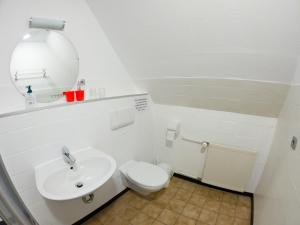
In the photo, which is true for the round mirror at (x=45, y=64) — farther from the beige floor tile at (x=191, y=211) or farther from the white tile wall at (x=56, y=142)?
the beige floor tile at (x=191, y=211)

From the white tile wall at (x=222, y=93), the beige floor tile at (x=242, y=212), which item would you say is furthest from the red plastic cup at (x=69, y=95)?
the beige floor tile at (x=242, y=212)

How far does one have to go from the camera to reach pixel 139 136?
2.07 meters

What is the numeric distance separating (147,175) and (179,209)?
0.54 metres

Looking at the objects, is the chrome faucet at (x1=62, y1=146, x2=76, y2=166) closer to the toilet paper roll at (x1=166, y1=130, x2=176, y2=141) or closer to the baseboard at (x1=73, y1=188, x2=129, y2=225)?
the baseboard at (x1=73, y1=188, x2=129, y2=225)

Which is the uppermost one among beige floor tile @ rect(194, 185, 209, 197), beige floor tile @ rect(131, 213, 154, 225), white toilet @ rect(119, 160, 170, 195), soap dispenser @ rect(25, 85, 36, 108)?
soap dispenser @ rect(25, 85, 36, 108)

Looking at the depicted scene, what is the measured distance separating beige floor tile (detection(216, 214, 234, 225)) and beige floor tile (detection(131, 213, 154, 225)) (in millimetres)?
693

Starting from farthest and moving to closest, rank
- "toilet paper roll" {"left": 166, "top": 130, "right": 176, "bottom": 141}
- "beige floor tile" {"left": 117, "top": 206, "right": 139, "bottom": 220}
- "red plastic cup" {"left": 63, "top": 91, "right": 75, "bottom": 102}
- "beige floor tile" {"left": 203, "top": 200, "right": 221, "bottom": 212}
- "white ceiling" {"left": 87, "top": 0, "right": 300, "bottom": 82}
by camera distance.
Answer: "toilet paper roll" {"left": 166, "top": 130, "right": 176, "bottom": 141} → "beige floor tile" {"left": 203, "top": 200, "right": 221, "bottom": 212} → "beige floor tile" {"left": 117, "top": 206, "right": 139, "bottom": 220} → "red plastic cup" {"left": 63, "top": 91, "right": 75, "bottom": 102} → "white ceiling" {"left": 87, "top": 0, "right": 300, "bottom": 82}

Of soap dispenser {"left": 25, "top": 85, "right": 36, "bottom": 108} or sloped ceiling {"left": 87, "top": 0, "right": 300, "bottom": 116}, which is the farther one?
soap dispenser {"left": 25, "top": 85, "right": 36, "bottom": 108}

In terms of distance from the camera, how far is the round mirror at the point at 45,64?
3.78 ft

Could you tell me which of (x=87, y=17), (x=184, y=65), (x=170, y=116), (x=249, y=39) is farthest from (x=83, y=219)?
(x=249, y=39)

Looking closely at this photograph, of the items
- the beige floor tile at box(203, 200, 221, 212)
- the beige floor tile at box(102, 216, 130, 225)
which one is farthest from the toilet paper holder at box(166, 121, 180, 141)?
the beige floor tile at box(102, 216, 130, 225)

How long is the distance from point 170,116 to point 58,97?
1.36m

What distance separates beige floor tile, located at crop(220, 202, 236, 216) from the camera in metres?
1.71

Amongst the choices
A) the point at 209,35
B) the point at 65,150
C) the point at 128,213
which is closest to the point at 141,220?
the point at 128,213
